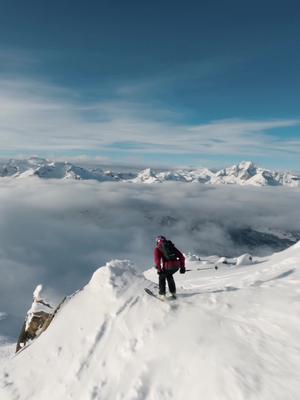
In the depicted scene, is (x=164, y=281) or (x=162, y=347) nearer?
(x=162, y=347)

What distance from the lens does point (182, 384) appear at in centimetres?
1252

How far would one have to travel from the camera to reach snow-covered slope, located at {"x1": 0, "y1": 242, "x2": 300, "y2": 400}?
12.1 m

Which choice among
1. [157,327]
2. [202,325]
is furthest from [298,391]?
[157,327]

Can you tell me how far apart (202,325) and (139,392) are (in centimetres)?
342

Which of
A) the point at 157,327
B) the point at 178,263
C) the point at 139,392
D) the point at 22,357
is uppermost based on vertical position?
the point at 178,263

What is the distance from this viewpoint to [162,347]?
1438cm

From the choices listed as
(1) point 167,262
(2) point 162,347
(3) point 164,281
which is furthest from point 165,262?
(2) point 162,347

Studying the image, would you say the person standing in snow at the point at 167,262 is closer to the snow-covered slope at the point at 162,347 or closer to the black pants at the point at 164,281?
the black pants at the point at 164,281

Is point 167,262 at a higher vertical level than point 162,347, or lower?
higher

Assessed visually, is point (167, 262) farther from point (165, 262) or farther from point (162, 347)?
point (162, 347)

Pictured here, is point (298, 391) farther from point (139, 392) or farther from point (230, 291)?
point (230, 291)

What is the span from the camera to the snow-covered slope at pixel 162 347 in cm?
1212

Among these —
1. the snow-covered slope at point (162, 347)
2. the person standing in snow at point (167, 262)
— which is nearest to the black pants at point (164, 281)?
the person standing in snow at point (167, 262)

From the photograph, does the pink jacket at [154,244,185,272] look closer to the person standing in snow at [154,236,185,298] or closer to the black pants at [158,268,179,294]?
the person standing in snow at [154,236,185,298]
